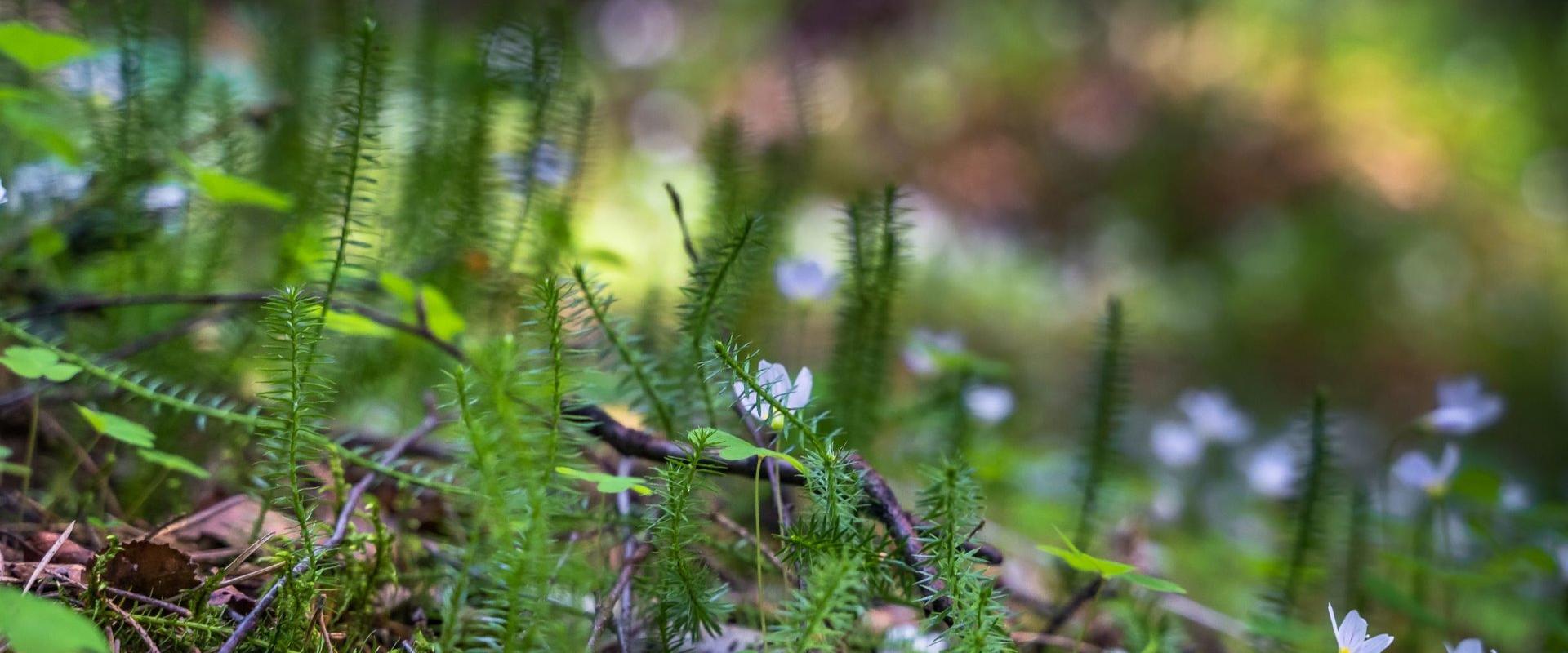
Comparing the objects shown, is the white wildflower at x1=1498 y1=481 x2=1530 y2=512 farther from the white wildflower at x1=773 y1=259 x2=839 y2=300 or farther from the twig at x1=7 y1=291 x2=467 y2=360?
the twig at x1=7 y1=291 x2=467 y2=360

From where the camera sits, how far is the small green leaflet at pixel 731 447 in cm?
84

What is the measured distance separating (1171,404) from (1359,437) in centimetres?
125

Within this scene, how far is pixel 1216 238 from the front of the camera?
20.0 feet

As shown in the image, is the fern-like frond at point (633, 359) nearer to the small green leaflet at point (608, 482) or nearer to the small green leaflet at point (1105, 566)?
the small green leaflet at point (608, 482)

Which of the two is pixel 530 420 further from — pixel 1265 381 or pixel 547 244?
pixel 1265 381

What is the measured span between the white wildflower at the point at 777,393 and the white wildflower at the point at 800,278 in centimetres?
58

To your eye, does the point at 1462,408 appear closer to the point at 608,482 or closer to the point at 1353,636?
the point at 1353,636

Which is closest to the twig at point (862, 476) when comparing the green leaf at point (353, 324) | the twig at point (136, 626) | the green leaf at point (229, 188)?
the green leaf at point (353, 324)

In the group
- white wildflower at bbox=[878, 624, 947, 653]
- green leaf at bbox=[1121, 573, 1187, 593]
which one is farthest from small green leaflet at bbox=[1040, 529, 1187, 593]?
white wildflower at bbox=[878, 624, 947, 653]

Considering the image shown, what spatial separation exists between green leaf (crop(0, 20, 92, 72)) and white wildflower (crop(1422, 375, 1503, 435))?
2.22 m

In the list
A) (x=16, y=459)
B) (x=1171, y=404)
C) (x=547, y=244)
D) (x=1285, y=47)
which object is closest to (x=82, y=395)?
(x=16, y=459)

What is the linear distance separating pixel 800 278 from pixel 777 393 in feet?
1.97

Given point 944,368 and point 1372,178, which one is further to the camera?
point 1372,178

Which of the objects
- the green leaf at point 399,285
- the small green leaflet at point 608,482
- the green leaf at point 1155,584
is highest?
the green leaf at point 399,285
